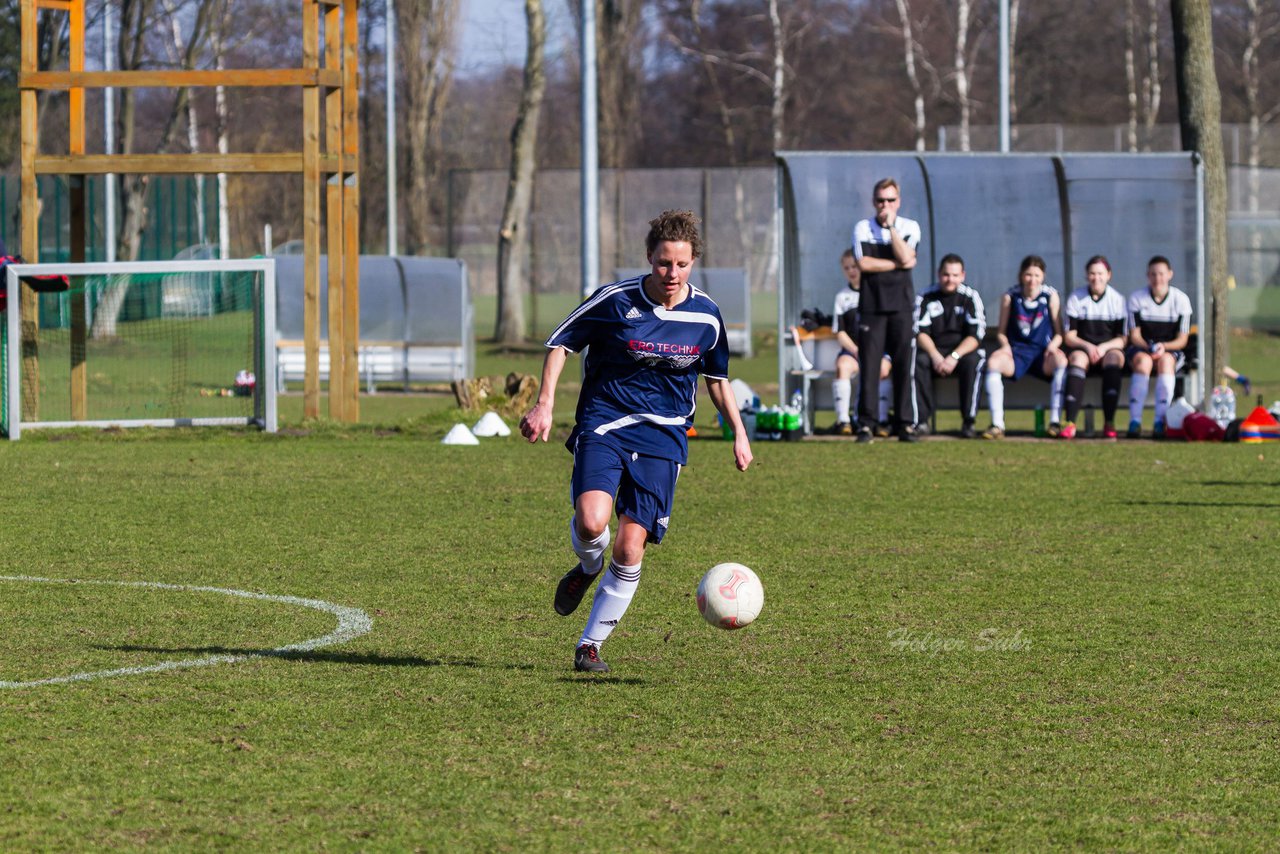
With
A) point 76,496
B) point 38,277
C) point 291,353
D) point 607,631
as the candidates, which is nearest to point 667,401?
point 607,631

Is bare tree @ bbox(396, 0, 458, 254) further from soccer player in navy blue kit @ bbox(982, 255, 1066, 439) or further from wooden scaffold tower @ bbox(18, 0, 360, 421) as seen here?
soccer player in navy blue kit @ bbox(982, 255, 1066, 439)

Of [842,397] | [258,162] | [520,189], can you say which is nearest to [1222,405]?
[842,397]

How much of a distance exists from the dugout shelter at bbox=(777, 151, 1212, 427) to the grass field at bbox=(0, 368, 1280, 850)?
607 centimetres

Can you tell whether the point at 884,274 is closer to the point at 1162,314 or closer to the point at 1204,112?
the point at 1162,314

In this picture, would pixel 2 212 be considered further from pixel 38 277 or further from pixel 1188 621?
pixel 1188 621

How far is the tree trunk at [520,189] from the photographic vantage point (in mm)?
37125

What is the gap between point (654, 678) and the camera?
6.39 metres

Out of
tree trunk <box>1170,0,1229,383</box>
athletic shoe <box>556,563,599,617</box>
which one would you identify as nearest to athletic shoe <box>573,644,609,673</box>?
athletic shoe <box>556,563,599,617</box>

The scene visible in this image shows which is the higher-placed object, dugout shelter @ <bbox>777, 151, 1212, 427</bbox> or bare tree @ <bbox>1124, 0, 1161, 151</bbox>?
bare tree @ <bbox>1124, 0, 1161, 151</bbox>

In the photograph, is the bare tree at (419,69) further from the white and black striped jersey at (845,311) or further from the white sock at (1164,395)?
the white sock at (1164,395)

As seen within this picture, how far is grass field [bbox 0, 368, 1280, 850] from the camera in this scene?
4684 millimetres

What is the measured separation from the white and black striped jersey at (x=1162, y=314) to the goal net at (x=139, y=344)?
25.0ft

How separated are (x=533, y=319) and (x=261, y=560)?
31.4m

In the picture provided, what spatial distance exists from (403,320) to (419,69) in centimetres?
1912
